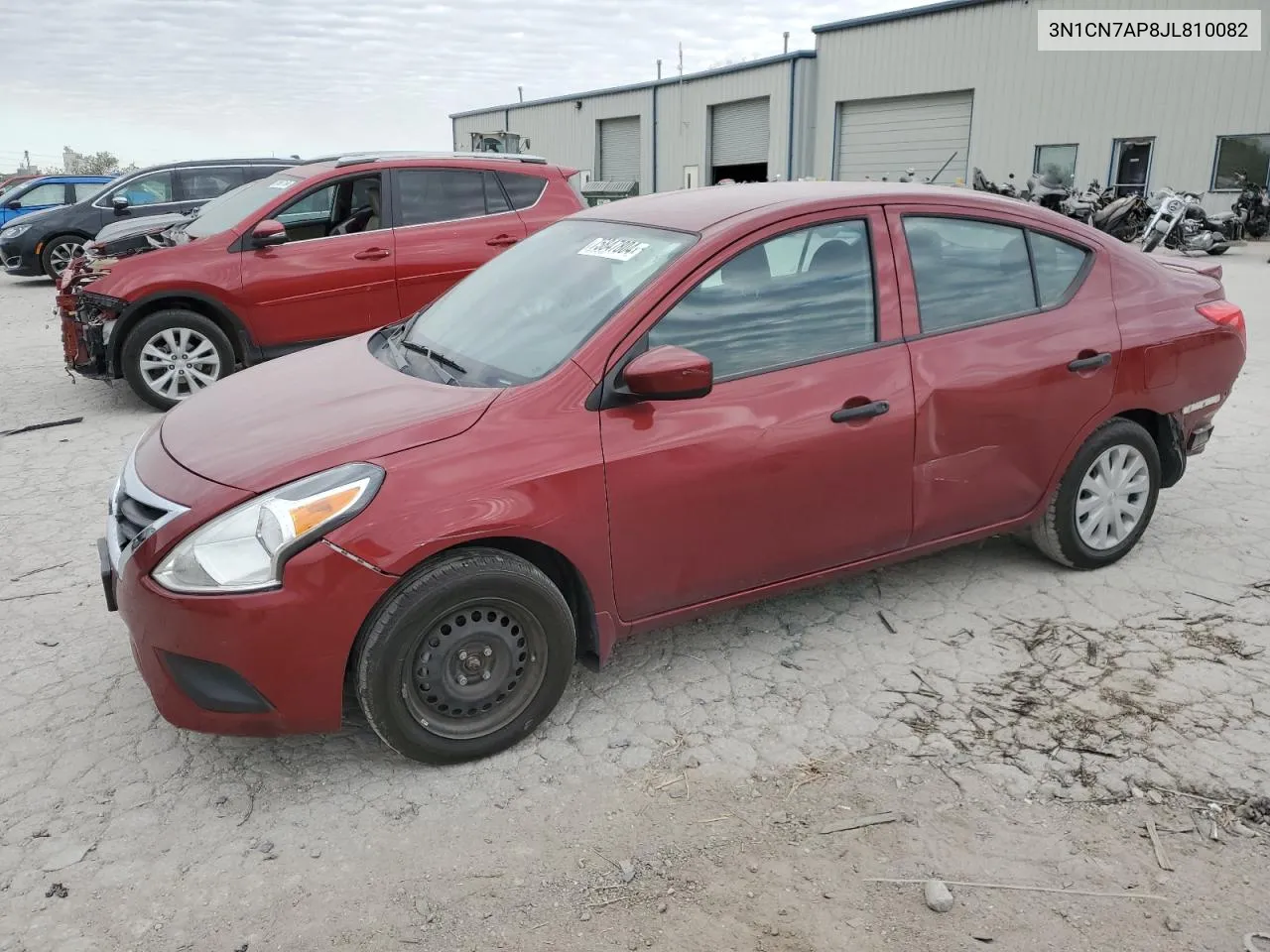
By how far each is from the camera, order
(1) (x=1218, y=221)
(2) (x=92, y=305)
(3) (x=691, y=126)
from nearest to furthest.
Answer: (2) (x=92, y=305), (1) (x=1218, y=221), (3) (x=691, y=126)

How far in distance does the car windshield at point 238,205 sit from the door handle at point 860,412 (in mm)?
5548

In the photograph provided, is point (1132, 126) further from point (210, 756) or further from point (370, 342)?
point (210, 756)

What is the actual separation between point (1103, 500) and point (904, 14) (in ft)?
80.2

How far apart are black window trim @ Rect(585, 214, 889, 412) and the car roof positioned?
0.08 meters

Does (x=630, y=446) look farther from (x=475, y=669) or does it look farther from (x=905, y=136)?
(x=905, y=136)

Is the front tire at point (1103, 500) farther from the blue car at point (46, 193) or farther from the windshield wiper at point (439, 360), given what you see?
the blue car at point (46, 193)

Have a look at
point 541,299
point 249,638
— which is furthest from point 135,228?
point 249,638

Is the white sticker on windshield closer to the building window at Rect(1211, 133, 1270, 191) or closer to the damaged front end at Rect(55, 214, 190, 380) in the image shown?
the damaged front end at Rect(55, 214, 190, 380)

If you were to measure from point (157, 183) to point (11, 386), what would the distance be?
6.67 meters

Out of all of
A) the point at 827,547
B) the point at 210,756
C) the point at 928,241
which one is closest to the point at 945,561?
the point at 827,547

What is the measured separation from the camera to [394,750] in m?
2.97

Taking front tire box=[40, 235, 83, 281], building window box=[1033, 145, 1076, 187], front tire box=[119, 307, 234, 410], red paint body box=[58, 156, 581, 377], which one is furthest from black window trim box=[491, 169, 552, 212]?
building window box=[1033, 145, 1076, 187]

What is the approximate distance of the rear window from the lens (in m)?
8.00

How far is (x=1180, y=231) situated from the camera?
16984mm
